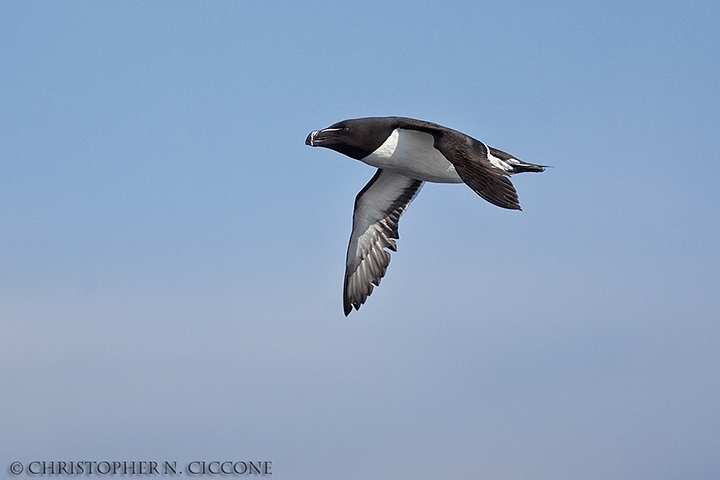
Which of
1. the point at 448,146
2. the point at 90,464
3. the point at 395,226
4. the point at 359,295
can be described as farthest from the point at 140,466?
the point at 448,146

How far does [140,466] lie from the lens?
1681cm

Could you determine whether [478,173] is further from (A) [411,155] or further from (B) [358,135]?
(B) [358,135]

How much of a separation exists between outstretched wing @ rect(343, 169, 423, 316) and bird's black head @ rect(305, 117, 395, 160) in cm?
235

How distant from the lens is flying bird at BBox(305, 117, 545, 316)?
14172mm

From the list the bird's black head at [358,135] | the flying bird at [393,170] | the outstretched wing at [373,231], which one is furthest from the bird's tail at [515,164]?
the outstretched wing at [373,231]

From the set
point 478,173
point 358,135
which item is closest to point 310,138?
point 358,135

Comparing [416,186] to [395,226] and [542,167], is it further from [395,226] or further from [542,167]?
[542,167]

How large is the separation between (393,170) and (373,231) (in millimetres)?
2365

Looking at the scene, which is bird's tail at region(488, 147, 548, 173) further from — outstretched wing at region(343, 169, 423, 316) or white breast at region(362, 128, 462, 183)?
outstretched wing at region(343, 169, 423, 316)

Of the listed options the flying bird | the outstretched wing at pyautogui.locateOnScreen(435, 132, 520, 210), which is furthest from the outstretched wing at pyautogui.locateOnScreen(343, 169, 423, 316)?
the outstretched wing at pyautogui.locateOnScreen(435, 132, 520, 210)

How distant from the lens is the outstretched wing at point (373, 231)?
1869 cm

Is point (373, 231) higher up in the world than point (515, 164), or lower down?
lower down

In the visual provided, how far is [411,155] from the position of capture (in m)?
16.4

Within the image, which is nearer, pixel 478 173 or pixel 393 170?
pixel 478 173
